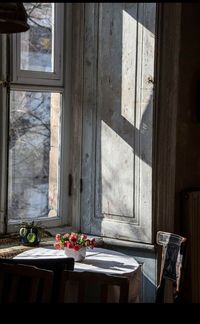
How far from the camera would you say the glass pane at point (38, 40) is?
325cm

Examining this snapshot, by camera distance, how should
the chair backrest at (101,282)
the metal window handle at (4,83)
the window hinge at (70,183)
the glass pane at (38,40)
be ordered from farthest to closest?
the window hinge at (70,183) → the glass pane at (38,40) → the metal window handle at (4,83) → the chair backrest at (101,282)

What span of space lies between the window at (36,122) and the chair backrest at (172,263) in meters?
1.03

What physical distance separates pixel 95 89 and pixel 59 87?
0.27 meters

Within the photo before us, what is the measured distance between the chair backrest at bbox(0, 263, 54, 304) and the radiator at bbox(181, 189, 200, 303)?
1.82m

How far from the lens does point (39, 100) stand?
133 inches

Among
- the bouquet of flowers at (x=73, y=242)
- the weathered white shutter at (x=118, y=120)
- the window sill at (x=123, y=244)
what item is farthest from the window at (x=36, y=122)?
the bouquet of flowers at (x=73, y=242)

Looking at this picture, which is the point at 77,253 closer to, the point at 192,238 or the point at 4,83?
the point at 192,238

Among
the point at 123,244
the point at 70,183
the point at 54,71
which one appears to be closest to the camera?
the point at 123,244

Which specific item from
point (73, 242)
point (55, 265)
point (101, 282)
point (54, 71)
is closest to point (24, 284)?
point (55, 265)

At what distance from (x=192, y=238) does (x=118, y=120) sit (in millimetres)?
972

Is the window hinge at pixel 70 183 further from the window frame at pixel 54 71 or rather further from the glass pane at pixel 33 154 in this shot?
the window frame at pixel 54 71

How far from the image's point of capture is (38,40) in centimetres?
331

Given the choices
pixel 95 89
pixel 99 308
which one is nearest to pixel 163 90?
pixel 95 89

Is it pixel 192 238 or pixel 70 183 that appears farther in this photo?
pixel 70 183
